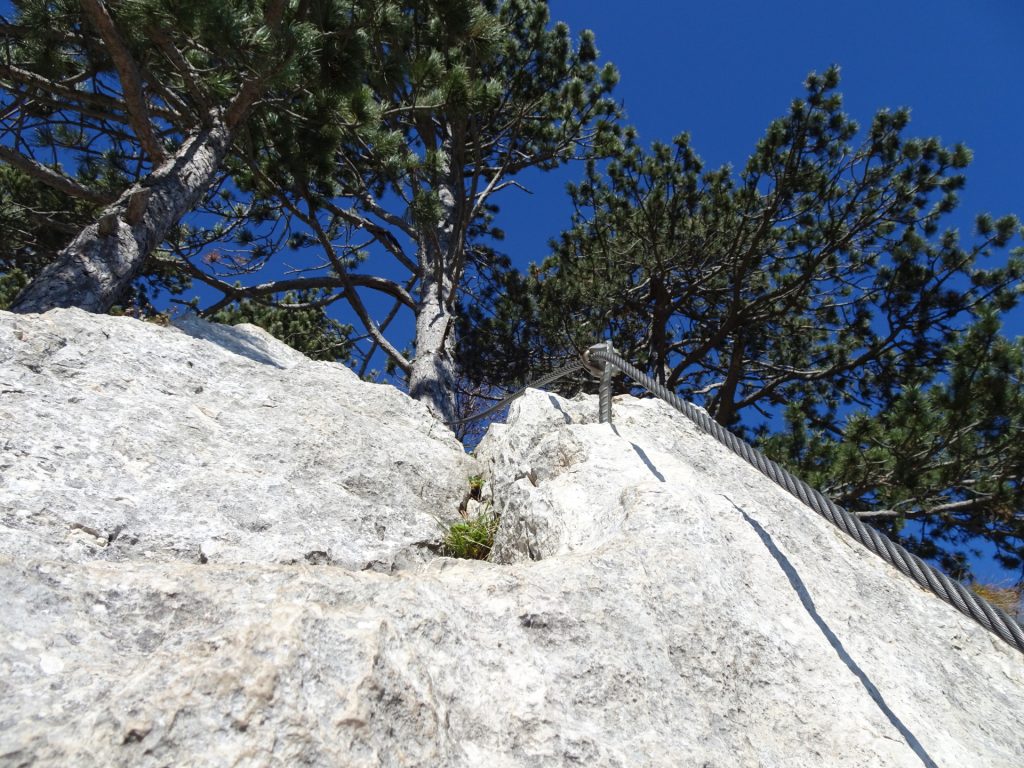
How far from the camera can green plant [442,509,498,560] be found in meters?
2.76

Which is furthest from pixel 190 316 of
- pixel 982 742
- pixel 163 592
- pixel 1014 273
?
pixel 1014 273

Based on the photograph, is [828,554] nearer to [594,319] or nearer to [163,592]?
[163,592]

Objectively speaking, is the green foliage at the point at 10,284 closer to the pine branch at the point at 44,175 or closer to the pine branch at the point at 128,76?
the pine branch at the point at 44,175

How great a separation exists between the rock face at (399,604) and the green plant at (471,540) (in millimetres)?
114

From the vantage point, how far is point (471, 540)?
2.78 metres

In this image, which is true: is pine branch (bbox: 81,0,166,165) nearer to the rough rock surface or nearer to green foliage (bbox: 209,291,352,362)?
the rough rock surface

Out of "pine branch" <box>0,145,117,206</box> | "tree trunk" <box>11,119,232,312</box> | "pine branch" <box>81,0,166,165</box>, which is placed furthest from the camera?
"pine branch" <box>0,145,117,206</box>

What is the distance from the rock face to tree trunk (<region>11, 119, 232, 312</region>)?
2.12ft

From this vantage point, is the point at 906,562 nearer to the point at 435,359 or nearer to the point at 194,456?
the point at 194,456

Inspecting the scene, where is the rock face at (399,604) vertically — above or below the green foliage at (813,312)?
below

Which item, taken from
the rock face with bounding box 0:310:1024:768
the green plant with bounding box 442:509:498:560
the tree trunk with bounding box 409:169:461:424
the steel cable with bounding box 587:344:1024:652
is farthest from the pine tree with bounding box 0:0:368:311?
the steel cable with bounding box 587:344:1024:652

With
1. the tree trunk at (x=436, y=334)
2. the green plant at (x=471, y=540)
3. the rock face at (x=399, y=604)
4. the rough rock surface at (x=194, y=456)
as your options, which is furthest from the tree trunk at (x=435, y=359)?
the green plant at (x=471, y=540)

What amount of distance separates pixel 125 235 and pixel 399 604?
3525mm

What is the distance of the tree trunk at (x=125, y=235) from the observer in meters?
3.64
